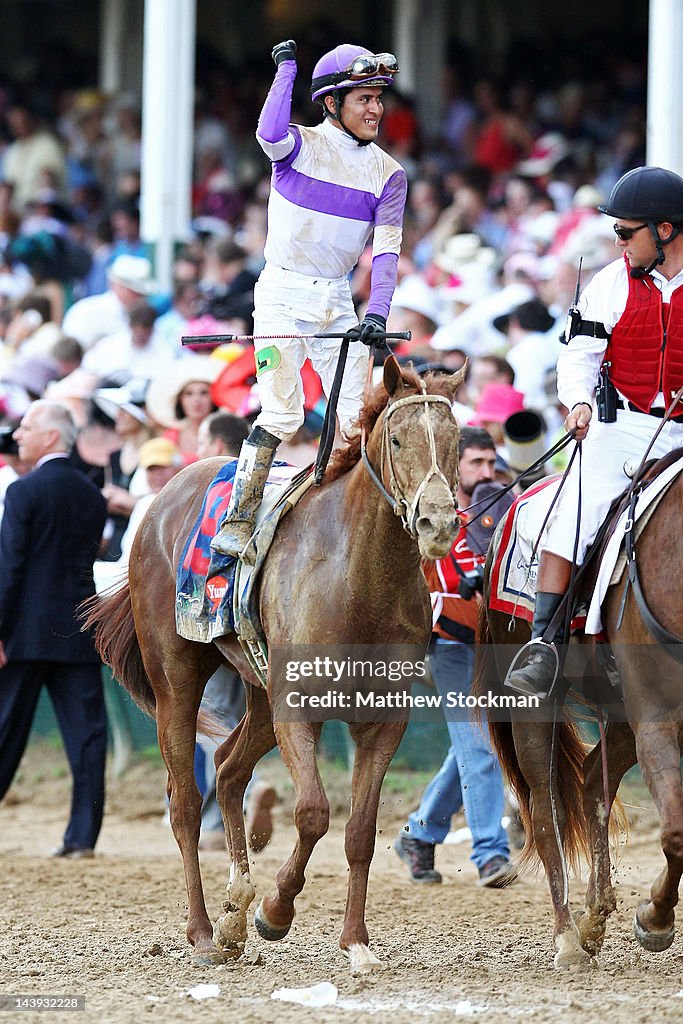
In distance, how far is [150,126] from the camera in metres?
13.7

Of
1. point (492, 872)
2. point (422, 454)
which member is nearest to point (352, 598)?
point (422, 454)

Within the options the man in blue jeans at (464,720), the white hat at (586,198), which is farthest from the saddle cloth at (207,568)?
the white hat at (586,198)

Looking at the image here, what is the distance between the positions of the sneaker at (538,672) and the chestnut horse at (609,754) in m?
0.23

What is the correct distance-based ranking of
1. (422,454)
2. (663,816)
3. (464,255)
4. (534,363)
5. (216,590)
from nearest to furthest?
1. (663,816)
2. (422,454)
3. (216,590)
4. (534,363)
5. (464,255)

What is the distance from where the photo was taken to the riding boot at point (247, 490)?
618 centimetres

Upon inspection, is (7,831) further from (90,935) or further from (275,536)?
(275,536)

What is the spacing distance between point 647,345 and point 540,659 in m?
1.22

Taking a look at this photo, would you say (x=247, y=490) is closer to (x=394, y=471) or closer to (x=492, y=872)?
(x=394, y=471)

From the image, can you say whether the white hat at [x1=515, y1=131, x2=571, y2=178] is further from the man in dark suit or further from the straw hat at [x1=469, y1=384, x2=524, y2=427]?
the man in dark suit

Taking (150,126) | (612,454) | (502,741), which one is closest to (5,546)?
(502,741)

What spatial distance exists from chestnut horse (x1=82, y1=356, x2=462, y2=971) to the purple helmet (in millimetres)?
1242

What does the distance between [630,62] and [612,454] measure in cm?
1228

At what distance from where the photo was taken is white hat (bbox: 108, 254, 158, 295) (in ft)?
41.3

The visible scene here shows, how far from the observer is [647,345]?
5879 millimetres
